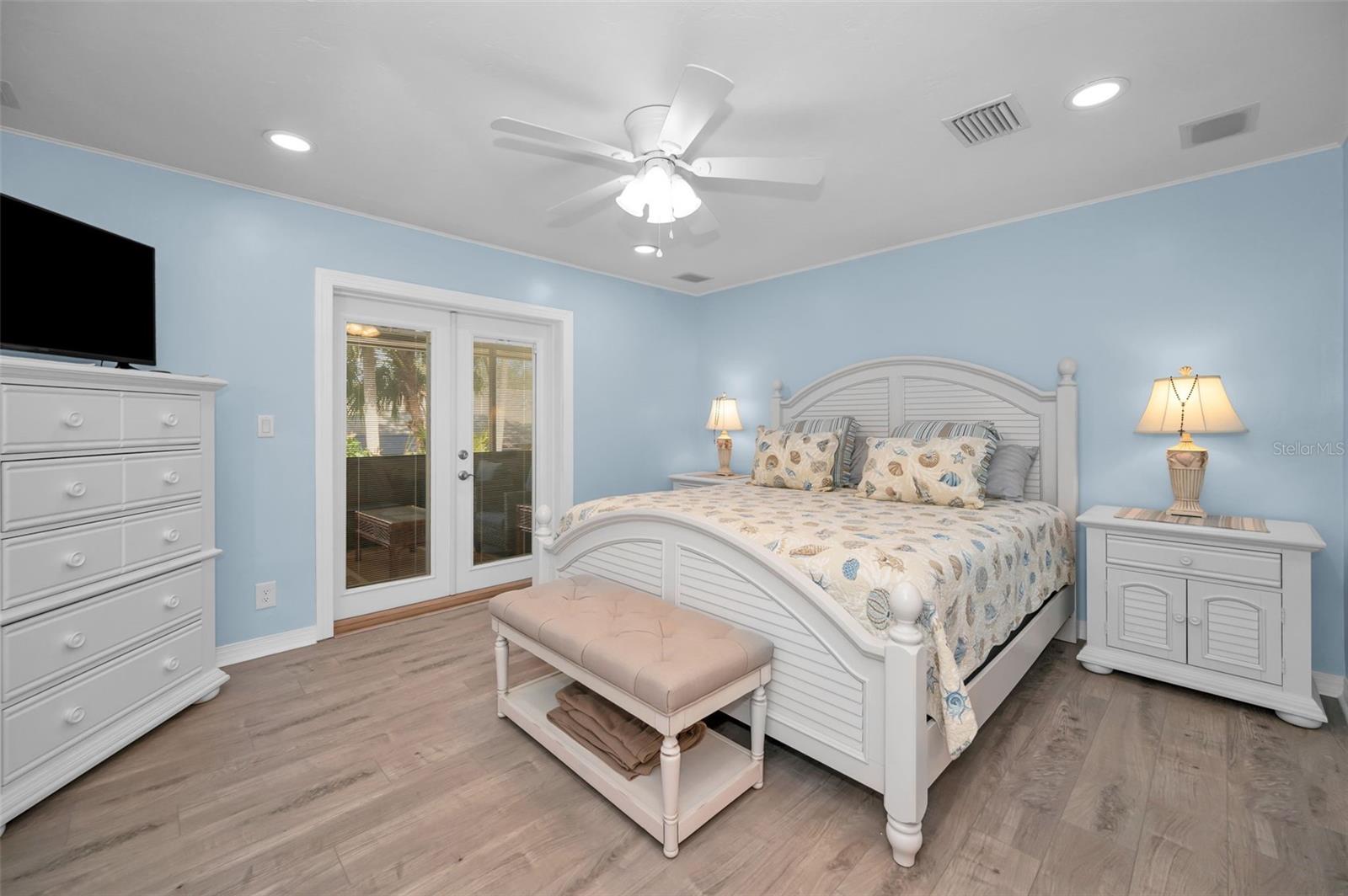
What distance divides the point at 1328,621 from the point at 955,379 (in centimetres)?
193

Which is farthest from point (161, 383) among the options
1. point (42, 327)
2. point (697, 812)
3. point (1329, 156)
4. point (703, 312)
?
point (1329, 156)

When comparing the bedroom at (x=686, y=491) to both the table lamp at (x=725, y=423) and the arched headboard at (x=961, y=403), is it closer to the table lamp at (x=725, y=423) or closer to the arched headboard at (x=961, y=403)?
the arched headboard at (x=961, y=403)

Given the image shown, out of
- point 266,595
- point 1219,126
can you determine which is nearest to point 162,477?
→ point 266,595

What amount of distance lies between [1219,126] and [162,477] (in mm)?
4434

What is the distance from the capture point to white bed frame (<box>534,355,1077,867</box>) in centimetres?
152

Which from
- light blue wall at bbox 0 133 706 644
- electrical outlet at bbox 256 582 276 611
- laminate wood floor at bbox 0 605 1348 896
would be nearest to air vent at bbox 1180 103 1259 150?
laminate wood floor at bbox 0 605 1348 896

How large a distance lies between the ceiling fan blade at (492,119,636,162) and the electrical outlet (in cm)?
254

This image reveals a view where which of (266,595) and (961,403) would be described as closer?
(266,595)

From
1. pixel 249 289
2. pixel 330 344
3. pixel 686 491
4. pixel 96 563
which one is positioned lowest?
pixel 96 563

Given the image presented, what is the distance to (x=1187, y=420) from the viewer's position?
8.27 ft

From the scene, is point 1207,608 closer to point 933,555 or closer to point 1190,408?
point 1190,408

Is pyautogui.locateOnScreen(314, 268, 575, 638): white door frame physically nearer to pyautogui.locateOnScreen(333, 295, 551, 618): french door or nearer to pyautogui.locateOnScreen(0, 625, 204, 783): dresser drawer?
pyautogui.locateOnScreen(333, 295, 551, 618): french door

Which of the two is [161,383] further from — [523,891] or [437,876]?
[523,891]

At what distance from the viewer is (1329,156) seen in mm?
2434
